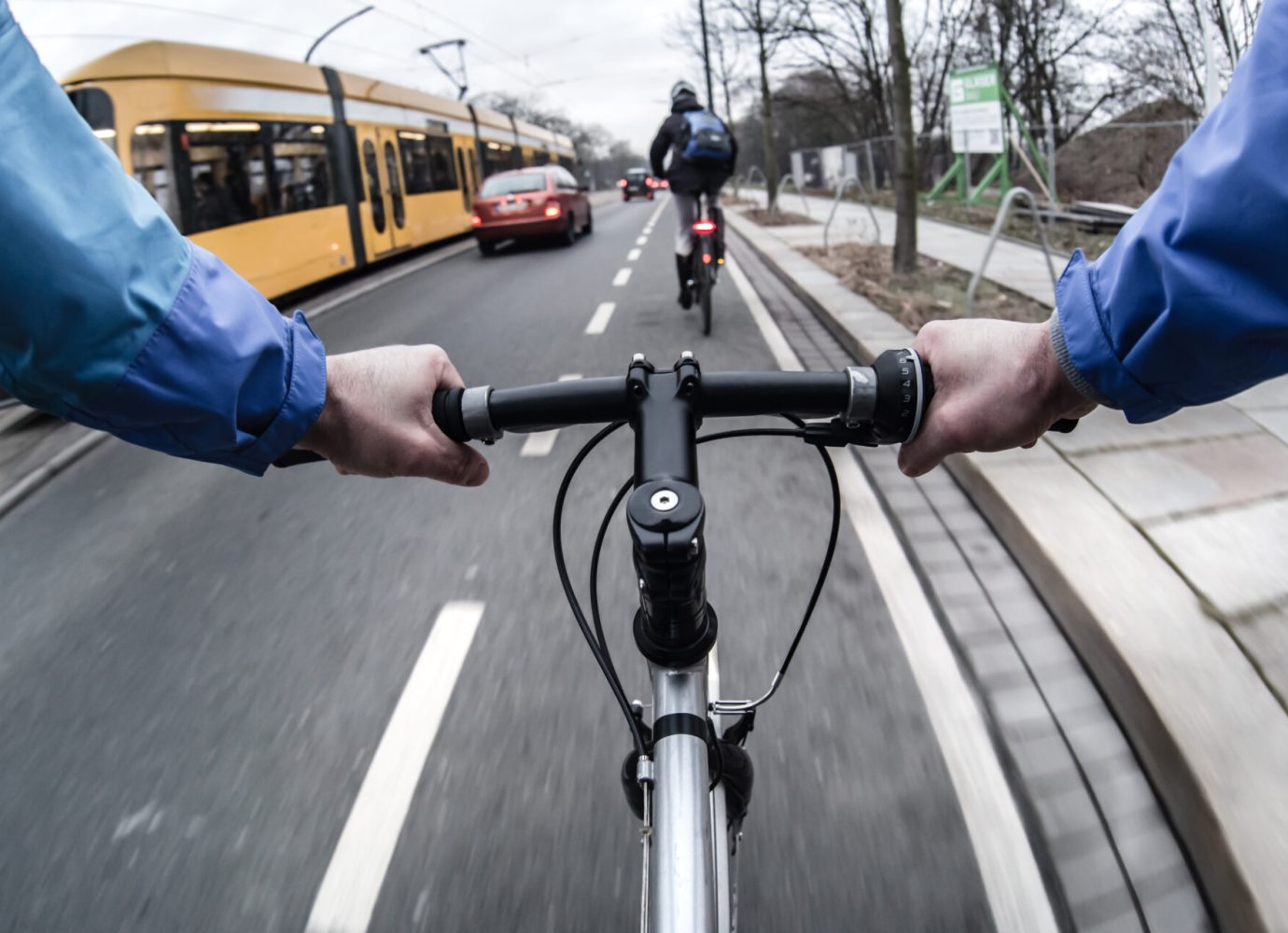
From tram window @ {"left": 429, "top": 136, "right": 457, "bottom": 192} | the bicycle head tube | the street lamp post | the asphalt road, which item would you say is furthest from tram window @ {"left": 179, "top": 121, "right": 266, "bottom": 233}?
the street lamp post

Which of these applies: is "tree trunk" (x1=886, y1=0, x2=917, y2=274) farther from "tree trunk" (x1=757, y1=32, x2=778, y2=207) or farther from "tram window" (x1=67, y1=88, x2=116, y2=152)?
"tree trunk" (x1=757, y1=32, x2=778, y2=207)

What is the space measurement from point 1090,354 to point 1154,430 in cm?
382

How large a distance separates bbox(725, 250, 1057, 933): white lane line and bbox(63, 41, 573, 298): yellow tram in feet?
17.6

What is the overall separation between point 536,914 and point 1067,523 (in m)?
2.44

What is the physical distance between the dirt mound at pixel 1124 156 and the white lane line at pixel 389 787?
16352 mm

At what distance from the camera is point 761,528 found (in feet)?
12.7

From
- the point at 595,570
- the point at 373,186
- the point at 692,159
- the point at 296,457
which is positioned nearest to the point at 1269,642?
the point at 595,570

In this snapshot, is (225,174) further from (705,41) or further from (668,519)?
(705,41)

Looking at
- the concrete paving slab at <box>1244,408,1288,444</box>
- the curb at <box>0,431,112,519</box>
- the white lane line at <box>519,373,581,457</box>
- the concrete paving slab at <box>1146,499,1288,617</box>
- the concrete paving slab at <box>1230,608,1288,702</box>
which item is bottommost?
the white lane line at <box>519,373,581,457</box>

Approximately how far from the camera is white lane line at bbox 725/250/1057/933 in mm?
1942

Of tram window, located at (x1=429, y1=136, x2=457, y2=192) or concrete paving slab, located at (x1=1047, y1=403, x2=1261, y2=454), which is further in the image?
tram window, located at (x1=429, y1=136, x2=457, y2=192)

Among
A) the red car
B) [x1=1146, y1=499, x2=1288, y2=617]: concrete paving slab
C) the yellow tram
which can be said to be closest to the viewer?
[x1=1146, y1=499, x2=1288, y2=617]: concrete paving slab

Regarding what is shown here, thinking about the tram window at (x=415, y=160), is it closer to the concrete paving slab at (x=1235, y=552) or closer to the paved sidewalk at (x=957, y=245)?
the paved sidewalk at (x=957, y=245)

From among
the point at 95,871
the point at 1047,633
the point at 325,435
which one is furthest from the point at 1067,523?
the point at 95,871
